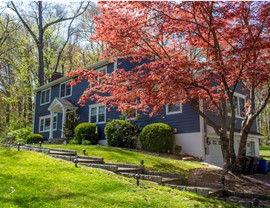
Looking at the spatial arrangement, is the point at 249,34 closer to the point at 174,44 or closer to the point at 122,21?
the point at 174,44

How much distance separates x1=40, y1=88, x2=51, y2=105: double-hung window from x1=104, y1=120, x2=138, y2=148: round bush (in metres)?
10.6

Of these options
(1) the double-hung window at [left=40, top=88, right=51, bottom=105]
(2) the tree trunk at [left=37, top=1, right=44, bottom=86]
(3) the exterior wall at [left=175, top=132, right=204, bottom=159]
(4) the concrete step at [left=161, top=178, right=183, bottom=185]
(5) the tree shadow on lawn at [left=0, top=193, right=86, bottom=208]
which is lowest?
(4) the concrete step at [left=161, top=178, right=183, bottom=185]

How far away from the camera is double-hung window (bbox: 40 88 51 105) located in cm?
2444

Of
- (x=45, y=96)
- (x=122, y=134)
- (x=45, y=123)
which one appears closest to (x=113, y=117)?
(x=122, y=134)

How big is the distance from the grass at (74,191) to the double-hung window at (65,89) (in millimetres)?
15686

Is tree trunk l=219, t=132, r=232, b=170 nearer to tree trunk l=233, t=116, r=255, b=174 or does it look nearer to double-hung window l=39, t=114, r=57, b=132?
tree trunk l=233, t=116, r=255, b=174

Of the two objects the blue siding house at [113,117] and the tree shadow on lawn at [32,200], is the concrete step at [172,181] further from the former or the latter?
the blue siding house at [113,117]

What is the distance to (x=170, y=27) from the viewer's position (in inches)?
336

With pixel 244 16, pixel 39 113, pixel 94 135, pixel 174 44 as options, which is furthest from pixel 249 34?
pixel 39 113

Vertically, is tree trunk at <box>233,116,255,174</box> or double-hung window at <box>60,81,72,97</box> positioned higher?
double-hung window at <box>60,81,72,97</box>

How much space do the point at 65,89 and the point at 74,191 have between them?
18.4 meters

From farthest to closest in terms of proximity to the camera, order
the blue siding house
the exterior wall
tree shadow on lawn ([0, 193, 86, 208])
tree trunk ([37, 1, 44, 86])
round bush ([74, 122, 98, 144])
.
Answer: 1. tree trunk ([37, 1, 44, 86])
2. round bush ([74, 122, 98, 144])
3. the blue siding house
4. the exterior wall
5. tree shadow on lawn ([0, 193, 86, 208])

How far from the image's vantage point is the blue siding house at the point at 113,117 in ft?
45.5

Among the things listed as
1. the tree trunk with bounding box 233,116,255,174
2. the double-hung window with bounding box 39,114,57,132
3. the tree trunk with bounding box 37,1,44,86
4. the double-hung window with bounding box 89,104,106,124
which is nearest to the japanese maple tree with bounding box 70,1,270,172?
the tree trunk with bounding box 233,116,255,174
